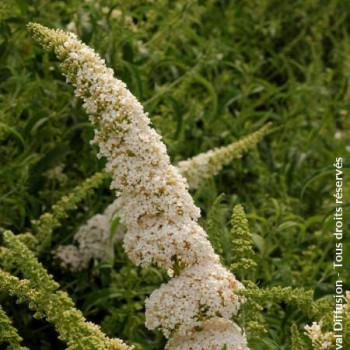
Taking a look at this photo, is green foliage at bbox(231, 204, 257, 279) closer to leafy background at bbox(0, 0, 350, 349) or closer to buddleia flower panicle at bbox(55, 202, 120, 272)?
leafy background at bbox(0, 0, 350, 349)

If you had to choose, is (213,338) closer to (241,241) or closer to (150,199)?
(241,241)

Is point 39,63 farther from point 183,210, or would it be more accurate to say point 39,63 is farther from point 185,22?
point 183,210

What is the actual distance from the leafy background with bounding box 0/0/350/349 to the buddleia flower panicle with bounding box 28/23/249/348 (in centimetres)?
31

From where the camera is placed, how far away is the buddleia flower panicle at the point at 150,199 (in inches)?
108

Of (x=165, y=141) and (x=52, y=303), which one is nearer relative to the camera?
(x=52, y=303)

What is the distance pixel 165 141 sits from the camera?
4.44 metres

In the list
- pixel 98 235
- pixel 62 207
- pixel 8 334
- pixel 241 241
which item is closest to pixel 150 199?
pixel 241 241

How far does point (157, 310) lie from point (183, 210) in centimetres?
33

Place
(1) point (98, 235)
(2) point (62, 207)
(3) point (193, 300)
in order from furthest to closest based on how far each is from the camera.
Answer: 1. (1) point (98, 235)
2. (2) point (62, 207)
3. (3) point (193, 300)

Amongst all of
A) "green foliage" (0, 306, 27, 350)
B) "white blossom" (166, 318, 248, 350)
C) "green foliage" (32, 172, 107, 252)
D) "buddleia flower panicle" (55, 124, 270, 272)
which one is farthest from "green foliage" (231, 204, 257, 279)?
"buddleia flower panicle" (55, 124, 270, 272)

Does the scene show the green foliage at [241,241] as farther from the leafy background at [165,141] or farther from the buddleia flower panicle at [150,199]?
the leafy background at [165,141]

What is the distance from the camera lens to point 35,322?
411cm

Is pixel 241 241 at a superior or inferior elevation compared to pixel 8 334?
superior

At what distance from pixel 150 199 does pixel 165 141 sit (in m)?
1.69
